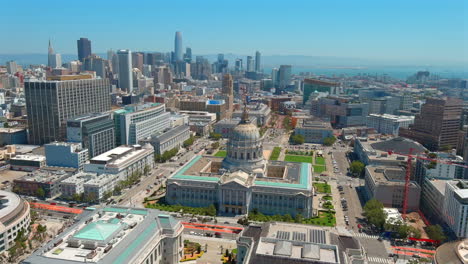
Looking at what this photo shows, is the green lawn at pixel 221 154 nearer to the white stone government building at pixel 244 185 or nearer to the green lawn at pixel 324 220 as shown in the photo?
the white stone government building at pixel 244 185

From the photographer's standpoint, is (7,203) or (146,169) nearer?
(7,203)

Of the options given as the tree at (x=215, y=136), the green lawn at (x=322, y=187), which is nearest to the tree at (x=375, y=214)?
the green lawn at (x=322, y=187)

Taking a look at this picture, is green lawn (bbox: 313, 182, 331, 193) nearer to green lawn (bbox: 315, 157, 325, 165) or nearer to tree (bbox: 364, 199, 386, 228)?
tree (bbox: 364, 199, 386, 228)

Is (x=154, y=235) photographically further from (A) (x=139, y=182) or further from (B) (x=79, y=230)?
(A) (x=139, y=182)

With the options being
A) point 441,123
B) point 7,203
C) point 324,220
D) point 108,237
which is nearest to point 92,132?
point 7,203

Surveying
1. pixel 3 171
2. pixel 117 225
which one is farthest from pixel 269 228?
pixel 3 171

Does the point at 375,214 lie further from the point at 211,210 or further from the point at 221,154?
the point at 221,154
